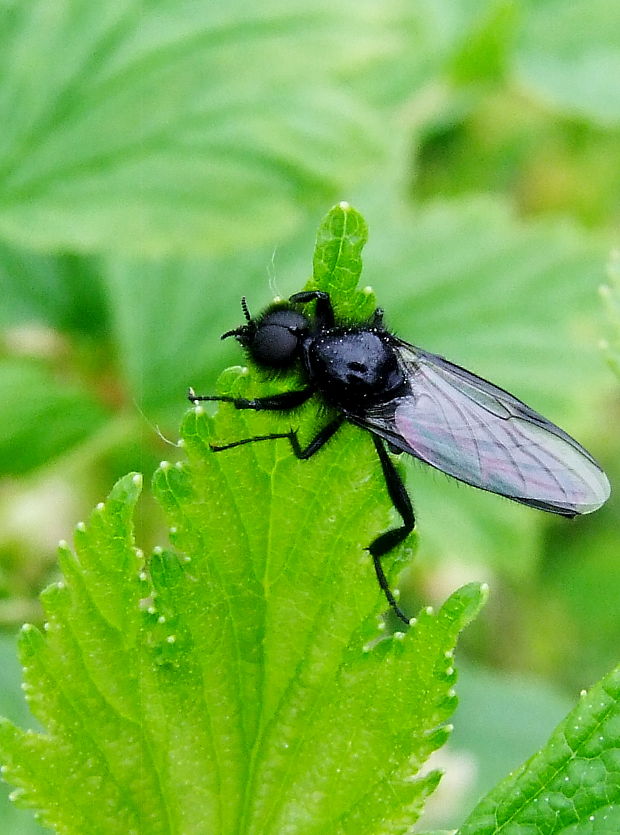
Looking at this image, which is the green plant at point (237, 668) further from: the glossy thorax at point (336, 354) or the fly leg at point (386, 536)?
the glossy thorax at point (336, 354)

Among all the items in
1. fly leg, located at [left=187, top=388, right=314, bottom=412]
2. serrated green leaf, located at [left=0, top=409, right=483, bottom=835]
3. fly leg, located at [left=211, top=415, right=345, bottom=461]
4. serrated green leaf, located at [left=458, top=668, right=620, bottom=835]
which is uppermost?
fly leg, located at [left=187, top=388, right=314, bottom=412]

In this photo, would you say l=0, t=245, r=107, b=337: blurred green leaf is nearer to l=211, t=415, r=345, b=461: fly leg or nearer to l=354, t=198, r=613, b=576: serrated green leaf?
l=354, t=198, r=613, b=576: serrated green leaf

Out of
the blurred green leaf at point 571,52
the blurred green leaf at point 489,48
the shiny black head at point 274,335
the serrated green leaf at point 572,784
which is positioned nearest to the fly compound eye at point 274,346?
the shiny black head at point 274,335

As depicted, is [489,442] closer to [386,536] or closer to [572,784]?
[386,536]

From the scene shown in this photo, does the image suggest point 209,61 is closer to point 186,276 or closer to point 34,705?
point 186,276

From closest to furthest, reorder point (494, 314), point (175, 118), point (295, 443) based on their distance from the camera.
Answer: point (295, 443), point (175, 118), point (494, 314)

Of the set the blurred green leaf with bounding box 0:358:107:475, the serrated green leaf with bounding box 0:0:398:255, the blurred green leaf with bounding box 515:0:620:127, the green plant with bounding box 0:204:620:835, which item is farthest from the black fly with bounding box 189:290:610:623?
the blurred green leaf with bounding box 515:0:620:127

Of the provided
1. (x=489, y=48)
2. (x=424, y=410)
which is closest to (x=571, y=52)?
(x=489, y=48)
